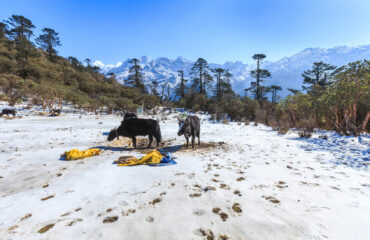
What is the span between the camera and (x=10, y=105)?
1897 centimetres

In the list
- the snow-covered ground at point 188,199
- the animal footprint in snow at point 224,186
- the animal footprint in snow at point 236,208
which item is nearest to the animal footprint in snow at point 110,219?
the snow-covered ground at point 188,199

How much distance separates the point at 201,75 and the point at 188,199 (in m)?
45.6

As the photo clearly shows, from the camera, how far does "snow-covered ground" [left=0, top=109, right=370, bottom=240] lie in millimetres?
2012

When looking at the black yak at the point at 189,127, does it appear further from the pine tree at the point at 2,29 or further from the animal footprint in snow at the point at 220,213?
the pine tree at the point at 2,29

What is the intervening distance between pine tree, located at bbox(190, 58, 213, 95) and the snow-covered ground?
41140mm

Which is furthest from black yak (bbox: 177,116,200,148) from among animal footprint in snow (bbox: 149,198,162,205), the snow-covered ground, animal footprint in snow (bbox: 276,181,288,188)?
animal footprint in snow (bbox: 276,181,288,188)

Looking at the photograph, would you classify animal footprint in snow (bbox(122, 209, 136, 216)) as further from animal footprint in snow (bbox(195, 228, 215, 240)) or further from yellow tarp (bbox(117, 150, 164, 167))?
yellow tarp (bbox(117, 150, 164, 167))

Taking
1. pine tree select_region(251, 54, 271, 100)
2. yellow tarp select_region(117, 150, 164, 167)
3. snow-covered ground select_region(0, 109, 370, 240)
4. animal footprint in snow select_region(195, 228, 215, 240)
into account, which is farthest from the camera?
pine tree select_region(251, 54, 271, 100)

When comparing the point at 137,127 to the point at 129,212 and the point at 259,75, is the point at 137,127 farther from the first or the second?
the point at 259,75

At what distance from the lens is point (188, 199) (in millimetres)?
2816

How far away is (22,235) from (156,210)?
5.76ft

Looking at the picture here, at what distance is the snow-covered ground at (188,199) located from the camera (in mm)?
2012

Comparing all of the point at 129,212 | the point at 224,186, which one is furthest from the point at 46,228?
the point at 224,186

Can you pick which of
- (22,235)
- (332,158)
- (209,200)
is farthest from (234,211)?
(332,158)
